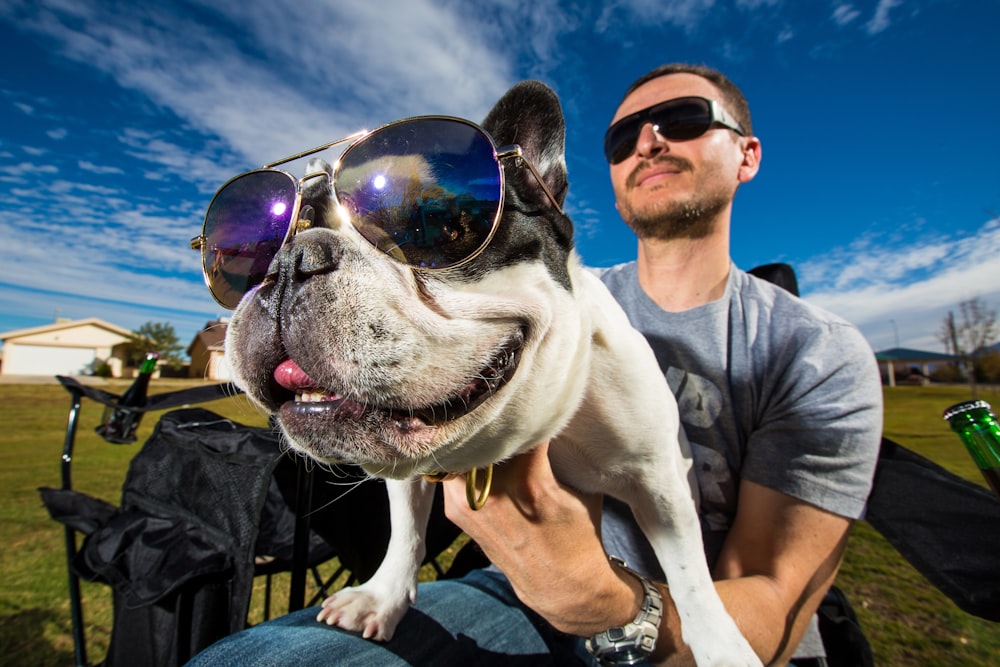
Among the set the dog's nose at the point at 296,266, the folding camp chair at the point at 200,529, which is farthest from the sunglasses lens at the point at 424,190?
the folding camp chair at the point at 200,529

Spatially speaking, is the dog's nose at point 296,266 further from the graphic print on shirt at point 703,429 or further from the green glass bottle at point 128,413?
the green glass bottle at point 128,413

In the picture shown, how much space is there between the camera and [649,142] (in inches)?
94.2

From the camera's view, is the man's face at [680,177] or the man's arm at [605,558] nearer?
the man's arm at [605,558]

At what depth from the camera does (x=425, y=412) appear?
1.13 meters

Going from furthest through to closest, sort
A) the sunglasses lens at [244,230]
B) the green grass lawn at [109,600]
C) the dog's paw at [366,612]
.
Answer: the green grass lawn at [109,600] → the dog's paw at [366,612] → the sunglasses lens at [244,230]

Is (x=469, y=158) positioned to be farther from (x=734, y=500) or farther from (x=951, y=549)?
(x=951, y=549)

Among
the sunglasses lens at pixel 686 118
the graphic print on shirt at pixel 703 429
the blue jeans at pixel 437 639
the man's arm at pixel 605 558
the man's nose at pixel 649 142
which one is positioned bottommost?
the blue jeans at pixel 437 639

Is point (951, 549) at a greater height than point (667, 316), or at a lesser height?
lesser

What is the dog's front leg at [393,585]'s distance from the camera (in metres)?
1.74

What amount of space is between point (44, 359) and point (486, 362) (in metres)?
41.8

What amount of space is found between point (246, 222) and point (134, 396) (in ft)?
6.22

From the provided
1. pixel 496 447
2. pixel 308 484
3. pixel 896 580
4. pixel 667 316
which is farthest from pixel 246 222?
pixel 896 580

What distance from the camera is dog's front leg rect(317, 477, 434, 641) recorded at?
1744mm

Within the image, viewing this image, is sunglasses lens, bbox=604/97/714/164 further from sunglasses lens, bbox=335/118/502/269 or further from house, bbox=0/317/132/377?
house, bbox=0/317/132/377
